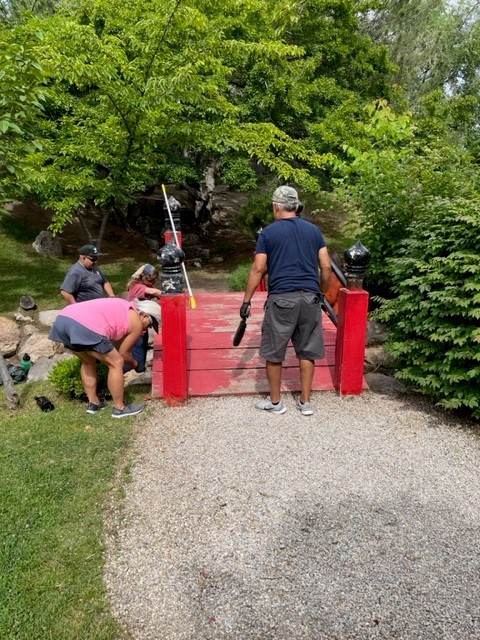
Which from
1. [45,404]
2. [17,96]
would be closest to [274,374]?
[45,404]

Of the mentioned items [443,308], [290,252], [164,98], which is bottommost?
[443,308]

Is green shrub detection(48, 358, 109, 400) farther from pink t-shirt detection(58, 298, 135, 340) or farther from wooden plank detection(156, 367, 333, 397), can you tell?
pink t-shirt detection(58, 298, 135, 340)

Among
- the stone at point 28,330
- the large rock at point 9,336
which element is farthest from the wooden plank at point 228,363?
the stone at point 28,330

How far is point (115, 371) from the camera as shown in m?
4.17

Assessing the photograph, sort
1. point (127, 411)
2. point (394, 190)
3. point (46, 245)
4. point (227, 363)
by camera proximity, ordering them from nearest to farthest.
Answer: point (127, 411), point (227, 363), point (394, 190), point (46, 245)

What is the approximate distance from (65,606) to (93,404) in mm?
2269

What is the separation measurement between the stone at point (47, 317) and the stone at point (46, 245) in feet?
15.8

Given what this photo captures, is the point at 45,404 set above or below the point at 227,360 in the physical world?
below

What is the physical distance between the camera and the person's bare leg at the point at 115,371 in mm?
4092

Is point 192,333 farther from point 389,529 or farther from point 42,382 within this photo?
point 389,529

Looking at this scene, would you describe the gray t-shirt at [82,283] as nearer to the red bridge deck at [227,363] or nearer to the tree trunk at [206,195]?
the red bridge deck at [227,363]

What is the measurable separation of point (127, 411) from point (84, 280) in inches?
78.1

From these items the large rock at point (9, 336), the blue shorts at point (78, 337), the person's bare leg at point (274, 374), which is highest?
the blue shorts at point (78, 337)

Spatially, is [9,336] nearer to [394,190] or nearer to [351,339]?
[351,339]
